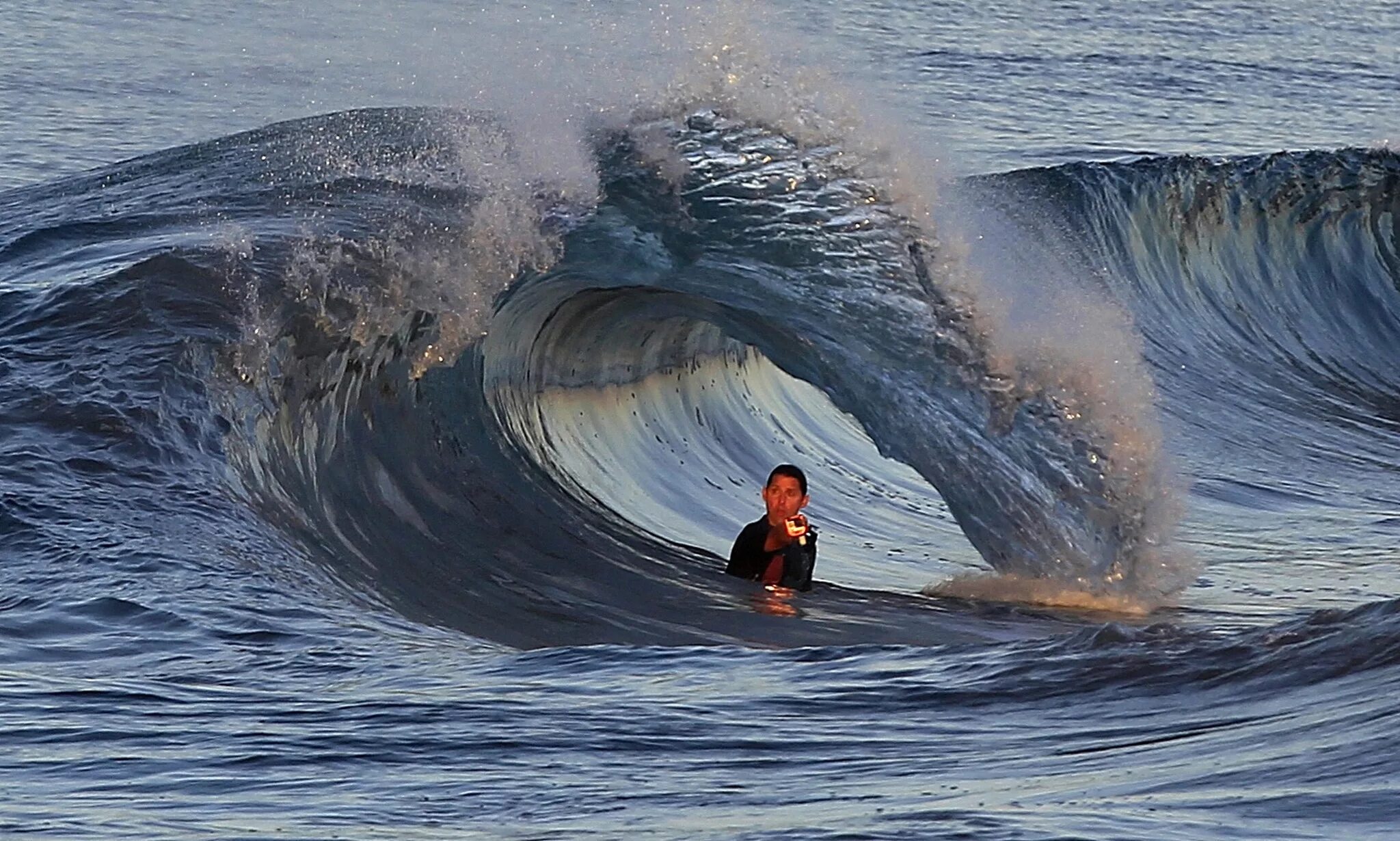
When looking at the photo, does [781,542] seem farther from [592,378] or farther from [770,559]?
[592,378]

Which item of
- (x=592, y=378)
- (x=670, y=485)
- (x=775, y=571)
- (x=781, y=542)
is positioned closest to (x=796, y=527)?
(x=781, y=542)

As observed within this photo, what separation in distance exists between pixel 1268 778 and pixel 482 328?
5.93 m

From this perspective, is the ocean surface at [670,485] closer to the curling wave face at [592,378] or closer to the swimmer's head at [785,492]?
the curling wave face at [592,378]

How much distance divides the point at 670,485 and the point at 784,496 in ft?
8.81

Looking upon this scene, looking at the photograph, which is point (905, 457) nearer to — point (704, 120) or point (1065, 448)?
point (1065, 448)

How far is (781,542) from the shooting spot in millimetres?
7809

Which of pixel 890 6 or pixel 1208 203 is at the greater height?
pixel 890 6

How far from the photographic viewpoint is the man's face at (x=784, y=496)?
759 centimetres

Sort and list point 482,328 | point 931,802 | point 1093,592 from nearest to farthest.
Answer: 1. point 931,802
2. point 1093,592
3. point 482,328

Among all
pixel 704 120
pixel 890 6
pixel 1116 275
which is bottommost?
pixel 704 120

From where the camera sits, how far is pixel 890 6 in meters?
31.6

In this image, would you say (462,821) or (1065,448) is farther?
(1065,448)

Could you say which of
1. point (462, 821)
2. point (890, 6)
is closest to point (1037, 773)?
point (462, 821)

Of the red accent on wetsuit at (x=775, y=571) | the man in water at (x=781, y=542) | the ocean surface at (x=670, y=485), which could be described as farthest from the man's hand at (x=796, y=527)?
the ocean surface at (x=670, y=485)
